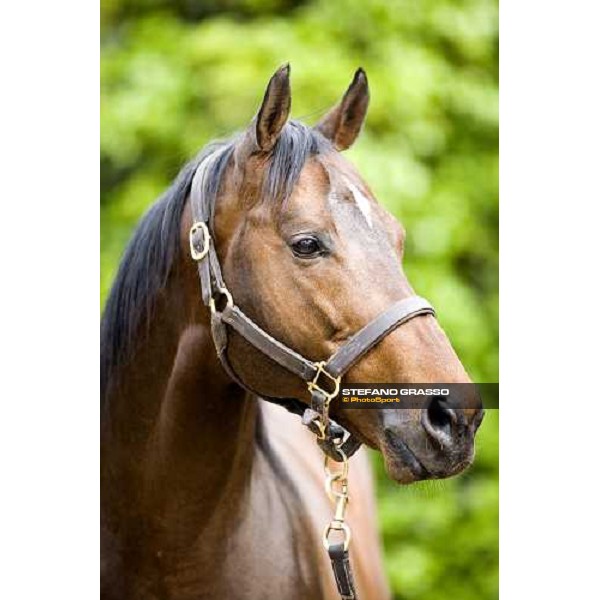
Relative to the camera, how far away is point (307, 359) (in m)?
1.83

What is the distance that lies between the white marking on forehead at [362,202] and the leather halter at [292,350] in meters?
0.18

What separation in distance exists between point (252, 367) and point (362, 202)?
0.38 meters

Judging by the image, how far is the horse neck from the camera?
6.60 feet

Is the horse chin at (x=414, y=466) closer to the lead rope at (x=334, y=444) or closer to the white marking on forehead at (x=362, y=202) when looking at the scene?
the lead rope at (x=334, y=444)

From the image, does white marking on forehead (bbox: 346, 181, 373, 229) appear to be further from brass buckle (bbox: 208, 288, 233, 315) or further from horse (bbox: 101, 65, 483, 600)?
brass buckle (bbox: 208, 288, 233, 315)

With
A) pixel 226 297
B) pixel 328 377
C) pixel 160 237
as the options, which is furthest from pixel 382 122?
pixel 328 377

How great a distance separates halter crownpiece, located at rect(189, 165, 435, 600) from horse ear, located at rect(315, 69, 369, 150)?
28 cm

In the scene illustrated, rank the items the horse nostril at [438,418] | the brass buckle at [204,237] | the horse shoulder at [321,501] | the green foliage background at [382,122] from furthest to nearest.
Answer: the green foliage background at [382,122] < the horse shoulder at [321,501] < the brass buckle at [204,237] < the horse nostril at [438,418]

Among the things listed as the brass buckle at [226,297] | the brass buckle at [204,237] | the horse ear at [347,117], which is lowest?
the brass buckle at [226,297]

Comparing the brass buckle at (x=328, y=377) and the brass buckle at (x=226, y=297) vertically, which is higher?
the brass buckle at (x=226, y=297)

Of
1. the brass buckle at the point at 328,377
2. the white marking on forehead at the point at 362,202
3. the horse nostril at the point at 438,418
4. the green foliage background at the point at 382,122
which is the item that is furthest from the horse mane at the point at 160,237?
the green foliage background at the point at 382,122

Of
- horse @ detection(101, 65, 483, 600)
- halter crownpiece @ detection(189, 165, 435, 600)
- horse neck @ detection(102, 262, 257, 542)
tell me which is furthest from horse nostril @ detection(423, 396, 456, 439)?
horse neck @ detection(102, 262, 257, 542)

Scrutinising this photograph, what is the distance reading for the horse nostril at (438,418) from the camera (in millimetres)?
1692
